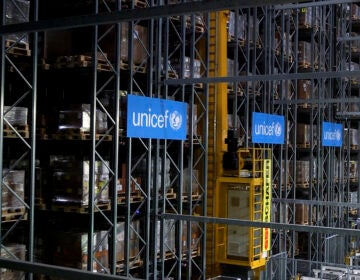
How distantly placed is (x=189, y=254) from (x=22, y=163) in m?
3.52

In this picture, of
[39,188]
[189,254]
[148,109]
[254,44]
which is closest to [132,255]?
[189,254]

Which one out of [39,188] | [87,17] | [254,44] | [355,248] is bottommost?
[355,248]

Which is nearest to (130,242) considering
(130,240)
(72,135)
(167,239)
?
(130,240)

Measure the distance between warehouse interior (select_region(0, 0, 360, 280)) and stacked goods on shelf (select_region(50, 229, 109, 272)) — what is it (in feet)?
0.06

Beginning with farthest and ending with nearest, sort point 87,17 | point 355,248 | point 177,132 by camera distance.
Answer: point 355,248 < point 177,132 < point 87,17

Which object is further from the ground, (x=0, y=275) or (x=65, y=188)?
(x=65, y=188)

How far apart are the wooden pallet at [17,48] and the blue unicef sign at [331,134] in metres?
8.94

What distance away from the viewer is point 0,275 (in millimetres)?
8070

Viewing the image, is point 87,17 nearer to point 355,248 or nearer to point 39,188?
point 39,188

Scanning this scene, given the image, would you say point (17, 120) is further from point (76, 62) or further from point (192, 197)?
point (192, 197)

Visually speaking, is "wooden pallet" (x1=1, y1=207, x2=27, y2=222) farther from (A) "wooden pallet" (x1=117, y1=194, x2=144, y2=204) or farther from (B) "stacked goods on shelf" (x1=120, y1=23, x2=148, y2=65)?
(B) "stacked goods on shelf" (x1=120, y1=23, x2=148, y2=65)

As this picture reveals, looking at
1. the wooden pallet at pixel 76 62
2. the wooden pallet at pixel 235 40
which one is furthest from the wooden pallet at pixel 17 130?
the wooden pallet at pixel 235 40

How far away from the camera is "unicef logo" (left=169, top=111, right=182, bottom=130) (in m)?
8.76

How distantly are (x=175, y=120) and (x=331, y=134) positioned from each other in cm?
777
